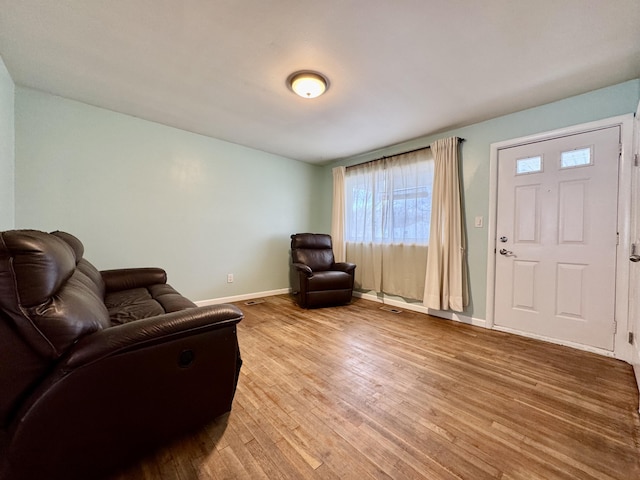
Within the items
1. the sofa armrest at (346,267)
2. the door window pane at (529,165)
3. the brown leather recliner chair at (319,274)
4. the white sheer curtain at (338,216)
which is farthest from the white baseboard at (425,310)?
the door window pane at (529,165)

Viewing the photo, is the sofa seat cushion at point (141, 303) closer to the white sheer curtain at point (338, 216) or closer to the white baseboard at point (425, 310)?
the white sheer curtain at point (338, 216)

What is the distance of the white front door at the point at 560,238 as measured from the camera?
2.20 m

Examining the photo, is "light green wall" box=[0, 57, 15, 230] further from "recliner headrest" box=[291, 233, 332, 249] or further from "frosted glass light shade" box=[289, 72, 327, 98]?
"recliner headrest" box=[291, 233, 332, 249]

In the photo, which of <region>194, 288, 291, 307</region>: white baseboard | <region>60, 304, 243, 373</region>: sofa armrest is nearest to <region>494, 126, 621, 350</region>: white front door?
<region>60, 304, 243, 373</region>: sofa armrest

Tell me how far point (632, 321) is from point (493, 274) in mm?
1015

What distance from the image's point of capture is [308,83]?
2.11 metres

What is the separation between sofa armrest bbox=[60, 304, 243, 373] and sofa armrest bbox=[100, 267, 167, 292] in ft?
5.69

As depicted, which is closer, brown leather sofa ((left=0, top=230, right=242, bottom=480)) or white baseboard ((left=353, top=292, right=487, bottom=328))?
brown leather sofa ((left=0, top=230, right=242, bottom=480))

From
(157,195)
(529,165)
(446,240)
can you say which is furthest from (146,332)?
(529,165)

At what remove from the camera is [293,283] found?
4.47 metres

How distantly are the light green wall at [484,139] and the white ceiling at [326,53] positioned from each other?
118mm

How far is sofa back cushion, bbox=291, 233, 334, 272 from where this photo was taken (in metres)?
3.99

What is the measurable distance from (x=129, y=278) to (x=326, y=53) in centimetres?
268

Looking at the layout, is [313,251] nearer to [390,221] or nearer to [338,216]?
[338,216]
